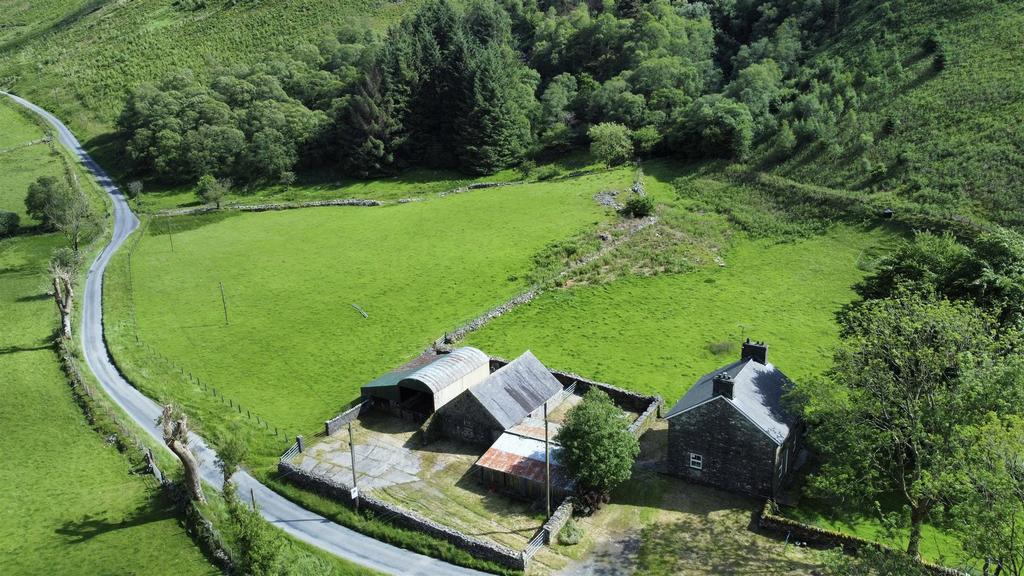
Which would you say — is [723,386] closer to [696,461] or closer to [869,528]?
[696,461]

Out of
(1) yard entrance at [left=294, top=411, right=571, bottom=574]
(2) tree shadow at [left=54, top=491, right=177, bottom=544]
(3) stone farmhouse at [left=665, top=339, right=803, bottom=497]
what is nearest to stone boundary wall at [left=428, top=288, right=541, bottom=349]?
(1) yard entrance at [left=294, top=411, right=571, bottom=574]

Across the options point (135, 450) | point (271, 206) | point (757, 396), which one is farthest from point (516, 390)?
point (271, 206)

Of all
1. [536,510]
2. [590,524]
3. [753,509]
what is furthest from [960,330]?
[536,510]

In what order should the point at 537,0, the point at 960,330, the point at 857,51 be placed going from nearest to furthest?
the point at 960,330 → the point at 857,51 → the point at 537,0

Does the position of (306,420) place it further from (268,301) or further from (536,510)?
(268,301)

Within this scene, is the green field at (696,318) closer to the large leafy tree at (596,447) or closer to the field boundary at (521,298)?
the field boundary at (521,298)

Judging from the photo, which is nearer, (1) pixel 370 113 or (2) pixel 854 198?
(2) pixel 854 198
